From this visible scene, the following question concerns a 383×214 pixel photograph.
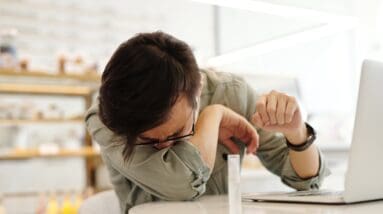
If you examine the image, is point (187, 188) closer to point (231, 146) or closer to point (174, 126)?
point (174, 126)

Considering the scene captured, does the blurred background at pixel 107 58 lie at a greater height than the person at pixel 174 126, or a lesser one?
lesser

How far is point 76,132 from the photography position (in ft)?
10.4

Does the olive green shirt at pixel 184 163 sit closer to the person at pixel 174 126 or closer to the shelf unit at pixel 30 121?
the person at pixel 174 126

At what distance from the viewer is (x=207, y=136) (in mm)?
883

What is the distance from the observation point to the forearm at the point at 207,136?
87cm

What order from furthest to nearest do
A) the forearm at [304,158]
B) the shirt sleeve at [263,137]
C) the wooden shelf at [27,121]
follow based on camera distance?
the wooden shelf at [27,121], the shirt sleeve at [263,137], the forearm at [304,158]

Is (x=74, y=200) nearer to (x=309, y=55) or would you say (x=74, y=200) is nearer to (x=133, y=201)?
(x=133, y=201)

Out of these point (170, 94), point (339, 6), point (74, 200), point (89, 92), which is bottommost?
point (74, 200)

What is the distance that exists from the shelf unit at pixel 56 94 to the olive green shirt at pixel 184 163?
66.1 inches

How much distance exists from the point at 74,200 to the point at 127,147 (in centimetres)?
217

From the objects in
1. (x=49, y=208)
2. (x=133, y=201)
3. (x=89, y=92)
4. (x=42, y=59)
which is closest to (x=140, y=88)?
(x=133, y=201)

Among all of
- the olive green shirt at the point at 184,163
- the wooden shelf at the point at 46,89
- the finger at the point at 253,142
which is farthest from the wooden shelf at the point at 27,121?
the finger at the point at 253,142

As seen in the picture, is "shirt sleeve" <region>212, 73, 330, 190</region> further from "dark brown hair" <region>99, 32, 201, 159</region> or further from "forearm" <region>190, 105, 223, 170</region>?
"dark brown hair" <region>99, 32, 201, 159</region>

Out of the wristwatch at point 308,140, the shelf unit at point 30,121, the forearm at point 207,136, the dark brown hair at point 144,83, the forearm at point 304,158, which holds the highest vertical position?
the dark brown hair at point 144,83
